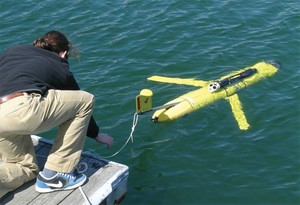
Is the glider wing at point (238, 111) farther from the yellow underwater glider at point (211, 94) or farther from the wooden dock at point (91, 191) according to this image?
the wooden dock at point (91, 191)

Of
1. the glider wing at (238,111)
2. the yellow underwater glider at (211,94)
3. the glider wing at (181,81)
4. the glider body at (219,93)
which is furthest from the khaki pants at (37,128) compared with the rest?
the glider wing at (181,81)

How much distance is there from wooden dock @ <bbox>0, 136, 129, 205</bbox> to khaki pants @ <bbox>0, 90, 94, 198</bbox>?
15 cm

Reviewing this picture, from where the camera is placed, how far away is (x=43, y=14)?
15.1 meters

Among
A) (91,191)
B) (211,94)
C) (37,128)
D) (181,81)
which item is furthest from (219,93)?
(37,128)

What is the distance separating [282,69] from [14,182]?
8.50 meters

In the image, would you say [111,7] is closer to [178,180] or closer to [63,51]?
[178,180]

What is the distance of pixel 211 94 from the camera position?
35.4 feet

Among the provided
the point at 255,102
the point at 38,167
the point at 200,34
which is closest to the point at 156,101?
Result: the point at 255,102

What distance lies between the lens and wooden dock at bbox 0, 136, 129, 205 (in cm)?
599

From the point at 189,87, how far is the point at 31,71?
6463mm

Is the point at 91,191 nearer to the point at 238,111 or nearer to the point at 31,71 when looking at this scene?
the point at 31,71

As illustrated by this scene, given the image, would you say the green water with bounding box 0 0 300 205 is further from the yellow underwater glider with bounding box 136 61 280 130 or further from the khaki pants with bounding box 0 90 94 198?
the khaki pants with bounding box 0 90 94 198

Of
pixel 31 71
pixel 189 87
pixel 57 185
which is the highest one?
pixel 31 71

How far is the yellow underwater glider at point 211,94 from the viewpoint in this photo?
993 cm
